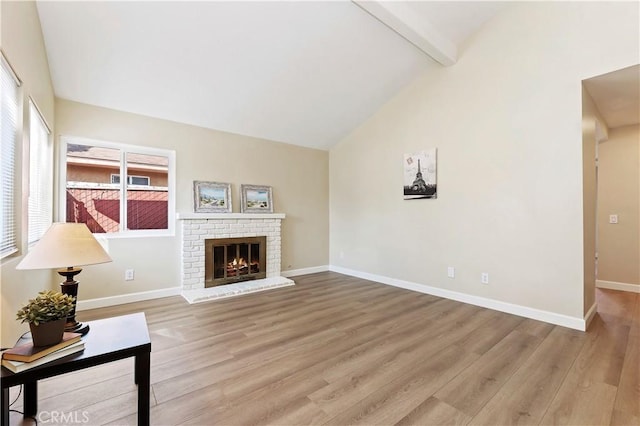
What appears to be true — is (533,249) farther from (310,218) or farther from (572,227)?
(310,218)

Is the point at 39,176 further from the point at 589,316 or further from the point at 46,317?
the point at 589,316

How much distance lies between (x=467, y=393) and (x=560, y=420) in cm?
46

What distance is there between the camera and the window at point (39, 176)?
8.22ft

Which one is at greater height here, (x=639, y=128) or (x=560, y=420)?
(x=639, y=128)

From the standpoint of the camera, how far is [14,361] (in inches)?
47.3

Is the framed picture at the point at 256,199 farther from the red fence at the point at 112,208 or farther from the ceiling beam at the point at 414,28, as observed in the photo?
the ceiling beam at the point at 414,28

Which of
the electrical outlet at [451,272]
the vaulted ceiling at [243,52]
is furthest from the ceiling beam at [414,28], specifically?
the electrical outlet at [451,272]

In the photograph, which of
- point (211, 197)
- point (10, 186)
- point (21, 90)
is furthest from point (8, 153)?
point (211, 197)

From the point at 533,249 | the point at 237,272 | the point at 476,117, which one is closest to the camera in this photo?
the point at 533,249

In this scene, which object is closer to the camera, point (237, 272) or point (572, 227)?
point (572, 227)

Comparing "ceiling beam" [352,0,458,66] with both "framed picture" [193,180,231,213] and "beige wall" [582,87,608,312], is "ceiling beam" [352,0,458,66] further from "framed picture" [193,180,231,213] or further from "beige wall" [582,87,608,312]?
"framed picture" [193,180,231,213]

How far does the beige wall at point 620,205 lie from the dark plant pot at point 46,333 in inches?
252

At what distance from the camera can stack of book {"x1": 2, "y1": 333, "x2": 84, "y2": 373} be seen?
3.92 ft

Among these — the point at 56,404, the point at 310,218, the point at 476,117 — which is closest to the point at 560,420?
the point at 56,404
